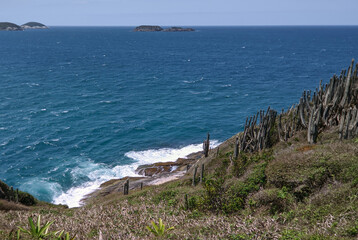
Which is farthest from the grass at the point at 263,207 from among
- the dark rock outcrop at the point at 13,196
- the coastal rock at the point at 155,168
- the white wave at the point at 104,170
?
the coastal rock at the point at 155,168

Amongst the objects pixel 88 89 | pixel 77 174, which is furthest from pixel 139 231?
pixel 88 89

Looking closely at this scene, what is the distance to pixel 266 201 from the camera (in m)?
18.8

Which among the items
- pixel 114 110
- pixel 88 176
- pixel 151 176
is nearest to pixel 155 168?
pixel 151 176

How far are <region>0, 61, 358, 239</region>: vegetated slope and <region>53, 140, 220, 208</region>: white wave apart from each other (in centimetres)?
1634

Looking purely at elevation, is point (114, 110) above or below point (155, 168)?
above

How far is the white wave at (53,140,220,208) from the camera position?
136 ft

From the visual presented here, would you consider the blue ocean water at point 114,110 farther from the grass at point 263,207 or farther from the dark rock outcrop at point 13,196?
the grass at point 263,207

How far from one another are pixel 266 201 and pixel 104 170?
33.7m

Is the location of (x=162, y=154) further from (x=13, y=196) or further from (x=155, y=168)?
(x=13, y=196)

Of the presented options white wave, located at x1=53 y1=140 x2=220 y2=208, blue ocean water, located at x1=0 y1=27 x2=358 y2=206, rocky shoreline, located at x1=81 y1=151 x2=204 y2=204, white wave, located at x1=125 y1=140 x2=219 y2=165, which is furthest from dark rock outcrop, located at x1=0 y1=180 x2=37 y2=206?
white wave, located at x1=125 y1=140 x2=219 y2=165

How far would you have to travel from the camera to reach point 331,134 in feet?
89.4

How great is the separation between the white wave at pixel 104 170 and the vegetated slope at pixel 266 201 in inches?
643

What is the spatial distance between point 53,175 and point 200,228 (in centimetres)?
3636

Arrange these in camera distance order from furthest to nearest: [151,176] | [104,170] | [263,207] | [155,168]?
[104,170] < [155,168] < [151,176] < [263,207]
